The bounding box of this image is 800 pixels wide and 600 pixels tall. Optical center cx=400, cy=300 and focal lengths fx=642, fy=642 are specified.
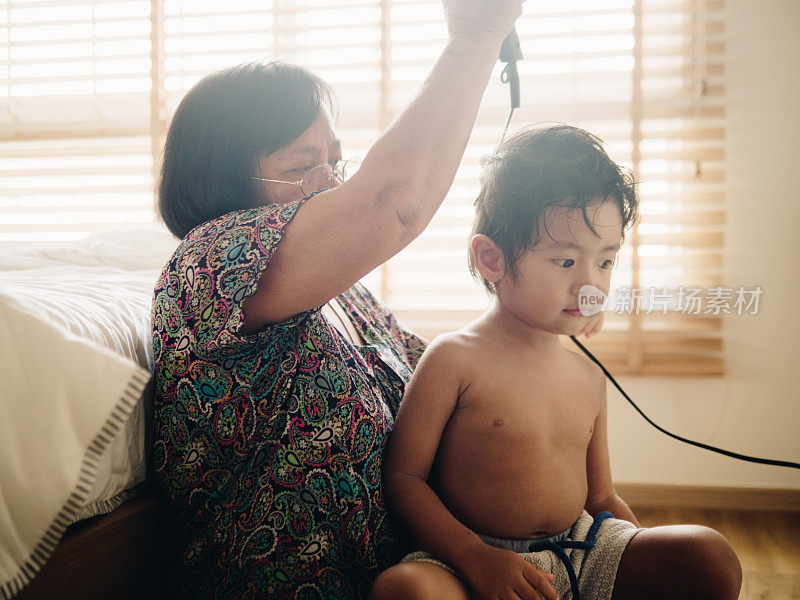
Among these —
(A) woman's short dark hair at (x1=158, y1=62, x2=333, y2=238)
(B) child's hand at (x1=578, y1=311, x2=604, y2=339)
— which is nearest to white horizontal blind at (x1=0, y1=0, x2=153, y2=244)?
(A) woman's short dark hair at (x1=158, y1=62, x2=333, y2=238)

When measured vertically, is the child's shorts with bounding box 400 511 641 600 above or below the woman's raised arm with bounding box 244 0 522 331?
below

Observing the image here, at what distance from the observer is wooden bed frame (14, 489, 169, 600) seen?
0.58 metres

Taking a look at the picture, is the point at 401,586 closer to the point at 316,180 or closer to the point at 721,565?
the point at 721,565

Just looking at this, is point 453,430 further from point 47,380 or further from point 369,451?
point 47,380

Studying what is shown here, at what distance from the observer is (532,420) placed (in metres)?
0.83

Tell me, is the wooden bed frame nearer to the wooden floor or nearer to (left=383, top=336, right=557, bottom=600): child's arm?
(left=383, top=336, right=557, bottom=600): child's arm

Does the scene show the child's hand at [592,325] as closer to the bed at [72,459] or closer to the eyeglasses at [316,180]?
the eyeglasses at [316,180]

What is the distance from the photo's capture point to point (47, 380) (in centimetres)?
54

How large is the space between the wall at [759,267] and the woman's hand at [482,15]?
1608mm

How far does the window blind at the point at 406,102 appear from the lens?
2002mm

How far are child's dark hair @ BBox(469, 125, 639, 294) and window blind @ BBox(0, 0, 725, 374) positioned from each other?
4.04 ft

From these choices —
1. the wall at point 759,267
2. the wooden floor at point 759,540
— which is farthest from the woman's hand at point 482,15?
the wall at point 759,267

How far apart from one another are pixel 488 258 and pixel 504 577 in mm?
404

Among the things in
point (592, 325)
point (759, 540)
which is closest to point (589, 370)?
point (592, 325)
